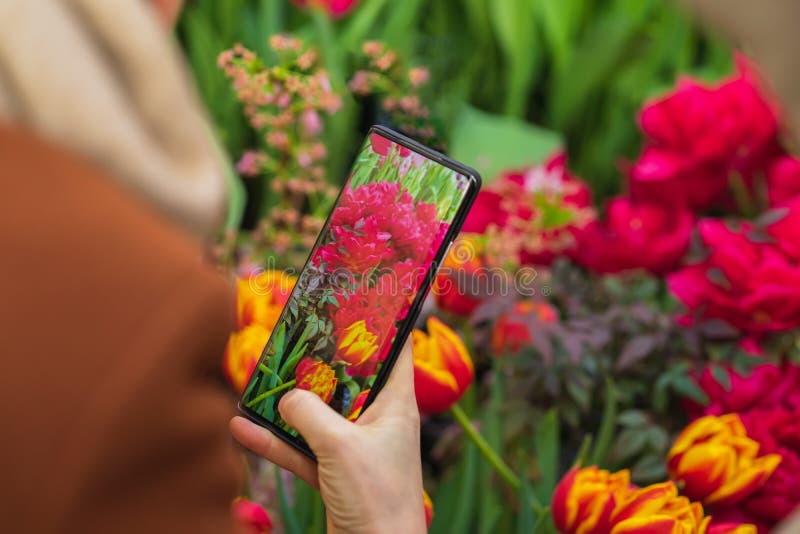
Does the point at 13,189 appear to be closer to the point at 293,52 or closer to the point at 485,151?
the point at 293,52

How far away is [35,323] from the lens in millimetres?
307

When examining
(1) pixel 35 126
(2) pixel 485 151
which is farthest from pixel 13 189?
(2) pixel 485 151

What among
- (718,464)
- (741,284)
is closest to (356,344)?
(718,464)

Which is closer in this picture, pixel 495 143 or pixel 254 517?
pixel 254 517

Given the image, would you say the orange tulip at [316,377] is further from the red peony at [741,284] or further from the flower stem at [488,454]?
the red peony at [741,284]

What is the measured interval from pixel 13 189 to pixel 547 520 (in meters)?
0.42

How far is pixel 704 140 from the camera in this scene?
0.86 metres

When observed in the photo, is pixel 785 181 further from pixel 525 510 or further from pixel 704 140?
pixel 525 510

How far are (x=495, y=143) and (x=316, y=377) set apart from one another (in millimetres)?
668

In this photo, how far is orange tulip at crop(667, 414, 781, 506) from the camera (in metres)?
0.59

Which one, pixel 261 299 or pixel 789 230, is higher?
pixel 789 230

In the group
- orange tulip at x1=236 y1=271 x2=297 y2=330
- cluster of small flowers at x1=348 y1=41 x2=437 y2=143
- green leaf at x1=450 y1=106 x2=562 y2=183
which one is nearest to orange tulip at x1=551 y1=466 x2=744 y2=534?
orange tulip at x1=236 y1=271 x2=297 y2=330

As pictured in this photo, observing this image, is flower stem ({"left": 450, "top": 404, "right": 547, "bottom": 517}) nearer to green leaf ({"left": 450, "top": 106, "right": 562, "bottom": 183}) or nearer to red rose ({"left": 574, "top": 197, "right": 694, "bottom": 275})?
red rose ({"left": 574, "top": 197, "right": 694, "bottom": 275})


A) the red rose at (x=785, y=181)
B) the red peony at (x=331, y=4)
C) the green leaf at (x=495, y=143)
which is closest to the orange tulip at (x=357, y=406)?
the red rose at (x=785, y=181)
